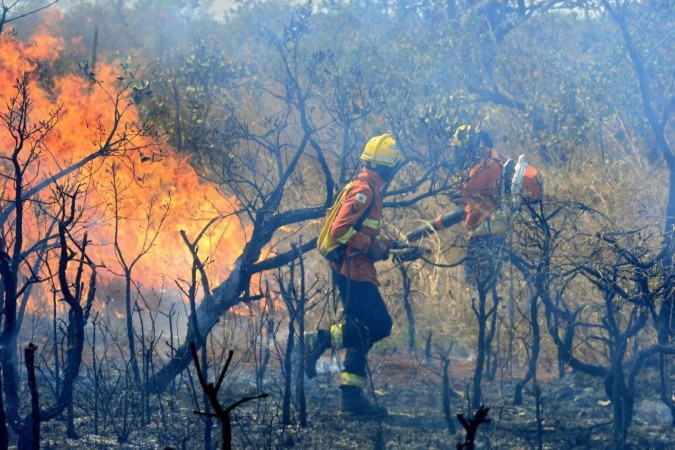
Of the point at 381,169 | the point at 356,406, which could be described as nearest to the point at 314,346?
the point at 356,406

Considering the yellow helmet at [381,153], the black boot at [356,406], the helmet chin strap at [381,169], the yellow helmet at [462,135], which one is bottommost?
the black boot at [356,406]

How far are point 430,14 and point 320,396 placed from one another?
13.2 m

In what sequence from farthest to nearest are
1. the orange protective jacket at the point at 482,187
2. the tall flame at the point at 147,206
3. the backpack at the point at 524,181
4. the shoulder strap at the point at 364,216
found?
1. the tall flame at the point at 147,206
2. the orange protective jacket at the point at 482,187
3. the backpack at the point at 524,181
4. the shoulder strap at the point at 364,216

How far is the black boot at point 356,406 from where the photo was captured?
19.9 ft

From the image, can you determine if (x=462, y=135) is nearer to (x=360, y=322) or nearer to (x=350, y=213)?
(x=350, y=213)

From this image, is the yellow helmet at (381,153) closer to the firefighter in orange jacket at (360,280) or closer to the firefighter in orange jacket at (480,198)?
the firefighter in orange jacket at (360,280)

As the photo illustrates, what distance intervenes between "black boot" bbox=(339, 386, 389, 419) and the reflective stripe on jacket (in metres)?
0.83

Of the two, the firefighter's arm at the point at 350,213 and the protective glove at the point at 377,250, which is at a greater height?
the firefighter's arm at the point at 350,213

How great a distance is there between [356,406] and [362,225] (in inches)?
51.5

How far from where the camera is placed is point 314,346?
644 cm

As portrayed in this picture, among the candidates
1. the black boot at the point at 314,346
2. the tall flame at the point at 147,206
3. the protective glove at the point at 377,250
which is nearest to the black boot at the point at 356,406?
the black boot at the point at 314,346

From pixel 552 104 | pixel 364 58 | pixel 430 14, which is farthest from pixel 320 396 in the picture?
pixel 430 14

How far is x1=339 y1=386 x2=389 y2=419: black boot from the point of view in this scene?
606 cm

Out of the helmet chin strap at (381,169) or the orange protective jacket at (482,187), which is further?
the orange protective jacket at (482,187)
